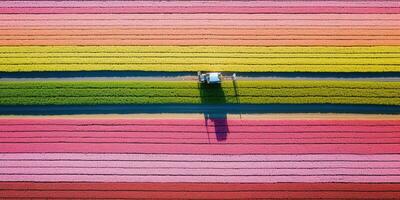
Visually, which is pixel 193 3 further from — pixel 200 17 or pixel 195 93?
pixel 195 93

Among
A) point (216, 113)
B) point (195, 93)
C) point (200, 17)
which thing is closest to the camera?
point (216, 113)

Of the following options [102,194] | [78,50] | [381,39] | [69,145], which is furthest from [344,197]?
[78,50]

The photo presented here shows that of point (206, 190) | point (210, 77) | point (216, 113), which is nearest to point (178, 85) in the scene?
point (210, 77)

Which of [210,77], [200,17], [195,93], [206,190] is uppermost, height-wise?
[200,17]

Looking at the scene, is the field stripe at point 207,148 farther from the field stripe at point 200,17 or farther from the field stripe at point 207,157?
the field stripe at point 200,17

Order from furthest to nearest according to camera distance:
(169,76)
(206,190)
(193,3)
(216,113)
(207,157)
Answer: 1. (193,3)
2. (169,76)
3. (216,113)
4. (207,157)
5. (206,190)

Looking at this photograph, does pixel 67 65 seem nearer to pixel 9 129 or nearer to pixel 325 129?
pixel 9 129

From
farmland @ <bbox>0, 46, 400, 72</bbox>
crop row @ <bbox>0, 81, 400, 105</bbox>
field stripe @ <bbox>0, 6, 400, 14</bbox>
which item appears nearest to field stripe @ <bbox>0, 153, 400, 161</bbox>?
crop row @ <bbox>0, 81, 400, 105</bbox>
